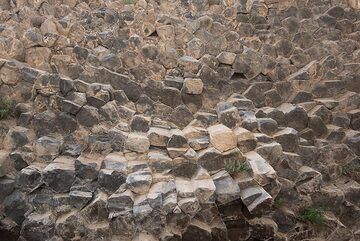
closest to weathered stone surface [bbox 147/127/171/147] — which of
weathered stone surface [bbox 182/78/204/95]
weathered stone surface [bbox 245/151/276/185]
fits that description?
weathered stone surface [bbox 182/78/204/95]

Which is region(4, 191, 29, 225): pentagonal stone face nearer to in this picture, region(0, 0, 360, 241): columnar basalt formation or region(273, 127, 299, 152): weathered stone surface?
region(0, 0, 360, 241): columnar basalt formation

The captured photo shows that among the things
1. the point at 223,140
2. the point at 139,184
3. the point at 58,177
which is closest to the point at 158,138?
the point at 139,184

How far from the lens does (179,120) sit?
634 cm

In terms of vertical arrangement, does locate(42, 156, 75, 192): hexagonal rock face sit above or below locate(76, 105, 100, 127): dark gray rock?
below

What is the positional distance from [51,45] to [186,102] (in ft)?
8.29

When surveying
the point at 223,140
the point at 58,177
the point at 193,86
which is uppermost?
the point at 193,86

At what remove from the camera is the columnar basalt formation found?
5.16m

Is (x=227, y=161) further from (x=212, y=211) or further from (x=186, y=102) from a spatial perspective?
(x=186, y=102)

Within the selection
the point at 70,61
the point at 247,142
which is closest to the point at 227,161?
the point at 247,142

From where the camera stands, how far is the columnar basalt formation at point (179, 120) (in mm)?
5156

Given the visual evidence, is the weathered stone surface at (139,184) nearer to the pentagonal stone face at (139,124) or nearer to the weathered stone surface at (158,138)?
the weathered stone surface at (158,138)

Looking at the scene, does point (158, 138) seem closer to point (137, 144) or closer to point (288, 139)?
point (137, 144)

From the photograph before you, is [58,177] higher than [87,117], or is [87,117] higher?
[87,117]

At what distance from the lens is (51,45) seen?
651cm
